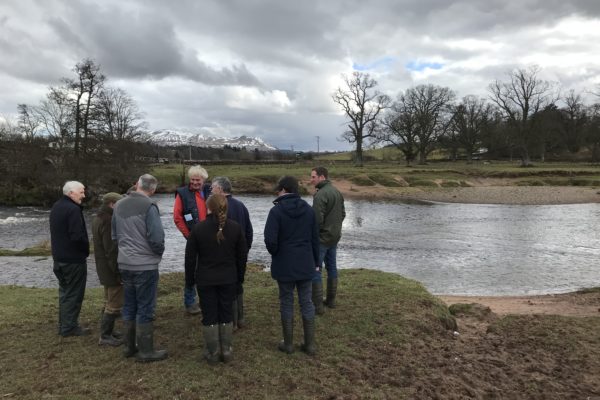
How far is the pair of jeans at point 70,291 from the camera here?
6.53 meters

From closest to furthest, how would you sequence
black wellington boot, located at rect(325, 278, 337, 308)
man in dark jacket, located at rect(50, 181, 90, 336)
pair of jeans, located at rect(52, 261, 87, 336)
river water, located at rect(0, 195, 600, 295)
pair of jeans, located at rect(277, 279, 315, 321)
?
pair of jeans, located at rect(277, 279, 315, 321) < man in dark jacket, located at rect(50, 181, 90, 336) < pair of jeans, located at rect(52, 261, 87, 336) < black wellington boot, located at rect(325, 278, 337, 308) < river water, located at rect(0, 195, 600, 295)

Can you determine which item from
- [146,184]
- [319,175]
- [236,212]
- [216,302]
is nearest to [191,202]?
[236,212]

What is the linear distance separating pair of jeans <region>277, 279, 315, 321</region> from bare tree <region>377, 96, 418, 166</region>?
6910cm

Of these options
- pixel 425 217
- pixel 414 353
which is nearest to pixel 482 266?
pixel 414 353

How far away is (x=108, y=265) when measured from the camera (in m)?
6.23

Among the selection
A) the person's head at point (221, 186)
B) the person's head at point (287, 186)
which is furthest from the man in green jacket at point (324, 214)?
the person's head at point (221, 186)

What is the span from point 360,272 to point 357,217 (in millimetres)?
20150

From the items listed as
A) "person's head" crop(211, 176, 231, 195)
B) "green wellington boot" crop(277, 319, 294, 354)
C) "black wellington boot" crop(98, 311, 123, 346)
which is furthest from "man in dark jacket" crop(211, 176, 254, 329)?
"black wellington boot" crop(98, 311, 123, 346)

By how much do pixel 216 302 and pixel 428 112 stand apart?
7268cm

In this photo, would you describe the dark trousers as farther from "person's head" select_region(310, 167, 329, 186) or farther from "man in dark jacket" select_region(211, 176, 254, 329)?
"person's head" select_region(310, 167, 329, 186)

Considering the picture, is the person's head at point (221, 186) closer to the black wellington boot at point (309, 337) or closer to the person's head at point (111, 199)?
the person's head at point (111, 199)

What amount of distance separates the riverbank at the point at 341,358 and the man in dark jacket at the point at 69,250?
0.36 metres

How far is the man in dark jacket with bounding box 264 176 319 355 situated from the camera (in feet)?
19.7

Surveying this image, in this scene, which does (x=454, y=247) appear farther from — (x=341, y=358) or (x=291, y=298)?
(x=291, y=298)
